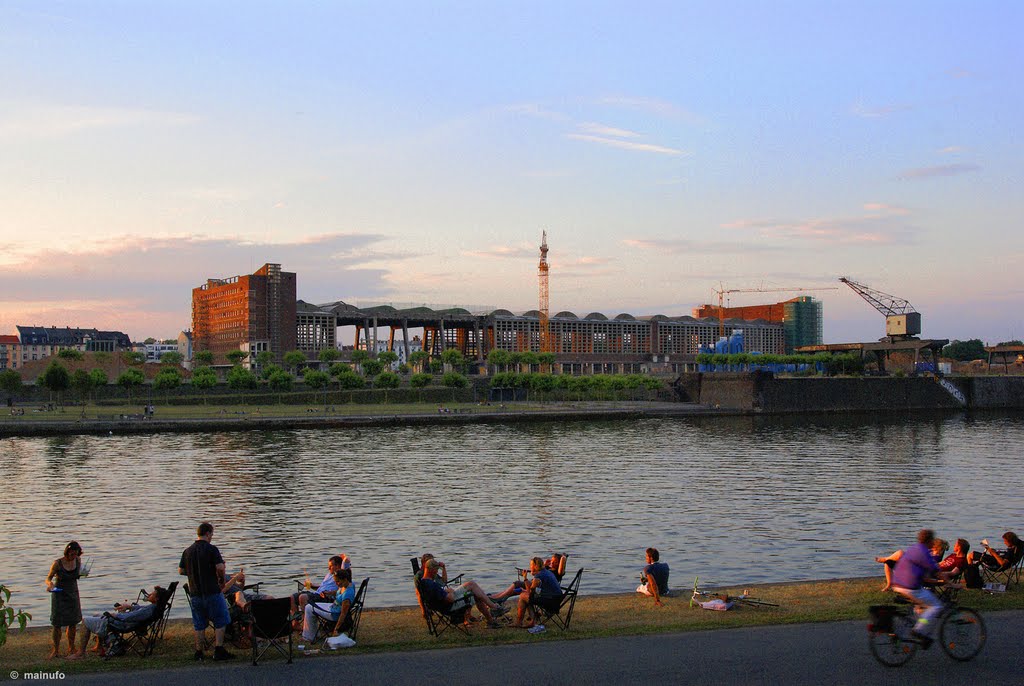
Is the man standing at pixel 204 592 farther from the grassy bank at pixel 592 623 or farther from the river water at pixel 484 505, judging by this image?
the river water at pixel 484 505

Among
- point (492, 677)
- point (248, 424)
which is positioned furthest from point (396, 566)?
point (248, 424)

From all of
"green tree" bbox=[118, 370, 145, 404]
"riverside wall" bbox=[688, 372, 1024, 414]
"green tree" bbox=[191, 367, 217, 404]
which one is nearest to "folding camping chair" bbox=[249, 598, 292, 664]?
"green tree" bbox=[191, 367, 217, 404]

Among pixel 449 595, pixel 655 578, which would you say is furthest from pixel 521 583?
pixel 655 578

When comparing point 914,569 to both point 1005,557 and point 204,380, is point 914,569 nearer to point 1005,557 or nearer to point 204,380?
point 1005,557

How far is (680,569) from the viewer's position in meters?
23.8

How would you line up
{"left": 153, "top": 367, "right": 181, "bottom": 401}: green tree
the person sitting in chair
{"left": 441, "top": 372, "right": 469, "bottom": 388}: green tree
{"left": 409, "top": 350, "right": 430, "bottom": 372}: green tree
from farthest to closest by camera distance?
1. {"left": 409, "top": 350, "right": 430, "bottom": 372}: green tree
2. {"left": 441, "top": 372, "right": 469, "bottom": 388}: green tree
3. {"left": 153, "top": 367, "right": 181, "bottom": 401}: green tree
4. the person sitting in chair

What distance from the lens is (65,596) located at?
13.5m

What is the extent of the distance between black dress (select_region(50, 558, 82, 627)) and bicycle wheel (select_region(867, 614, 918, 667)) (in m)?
11.3

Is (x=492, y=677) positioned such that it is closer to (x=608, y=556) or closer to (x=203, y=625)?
(x=203, y=625)

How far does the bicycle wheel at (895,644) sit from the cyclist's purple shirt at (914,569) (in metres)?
0.94

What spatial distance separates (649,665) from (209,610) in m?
6.23

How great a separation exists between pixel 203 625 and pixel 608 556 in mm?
14789

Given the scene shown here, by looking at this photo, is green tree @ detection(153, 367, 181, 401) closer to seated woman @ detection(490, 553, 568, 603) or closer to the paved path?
seated woman @ detection(490, 553, 568, 603)

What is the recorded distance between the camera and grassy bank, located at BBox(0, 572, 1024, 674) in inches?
512
